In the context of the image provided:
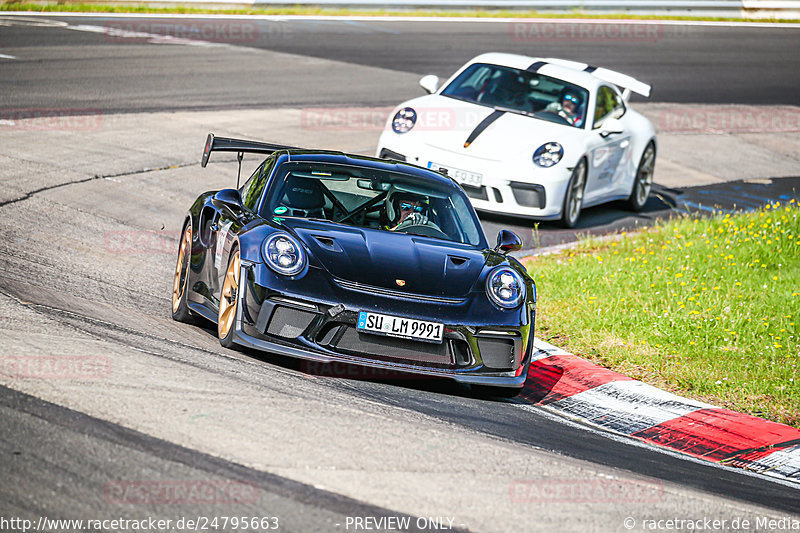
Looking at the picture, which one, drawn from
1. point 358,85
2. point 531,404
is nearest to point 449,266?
point 531,404

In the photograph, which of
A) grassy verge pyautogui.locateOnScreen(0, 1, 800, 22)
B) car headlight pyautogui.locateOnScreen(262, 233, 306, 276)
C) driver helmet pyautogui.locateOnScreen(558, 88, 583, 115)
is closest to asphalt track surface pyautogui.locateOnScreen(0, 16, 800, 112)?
grassy verge pyautogui.locateOnScreen(0, 1, 800, 22)

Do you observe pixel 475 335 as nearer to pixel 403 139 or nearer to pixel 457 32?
pixel 403 139

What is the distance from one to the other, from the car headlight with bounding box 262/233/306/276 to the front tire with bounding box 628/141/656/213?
812cm

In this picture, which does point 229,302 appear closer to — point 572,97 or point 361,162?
point 361,162

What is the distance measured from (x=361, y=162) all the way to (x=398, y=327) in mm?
2069

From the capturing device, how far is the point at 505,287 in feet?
21.6

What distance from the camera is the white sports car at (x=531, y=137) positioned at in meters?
11.6

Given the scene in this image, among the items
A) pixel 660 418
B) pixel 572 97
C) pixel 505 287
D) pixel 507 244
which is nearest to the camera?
pixel 505 287

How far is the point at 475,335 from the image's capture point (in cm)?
625

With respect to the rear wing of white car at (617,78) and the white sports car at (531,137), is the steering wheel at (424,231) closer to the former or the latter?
the white sports car at (531,137)

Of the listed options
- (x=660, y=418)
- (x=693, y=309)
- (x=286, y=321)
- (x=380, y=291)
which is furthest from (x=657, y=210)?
(x=286, y=321)

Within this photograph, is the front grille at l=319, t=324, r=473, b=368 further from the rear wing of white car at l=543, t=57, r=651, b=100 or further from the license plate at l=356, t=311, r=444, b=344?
the rear wing of white car at l=543, t=57, r=651, b=100

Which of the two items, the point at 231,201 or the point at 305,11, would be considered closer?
the point at 231,201

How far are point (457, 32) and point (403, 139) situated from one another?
15302 millimetres
